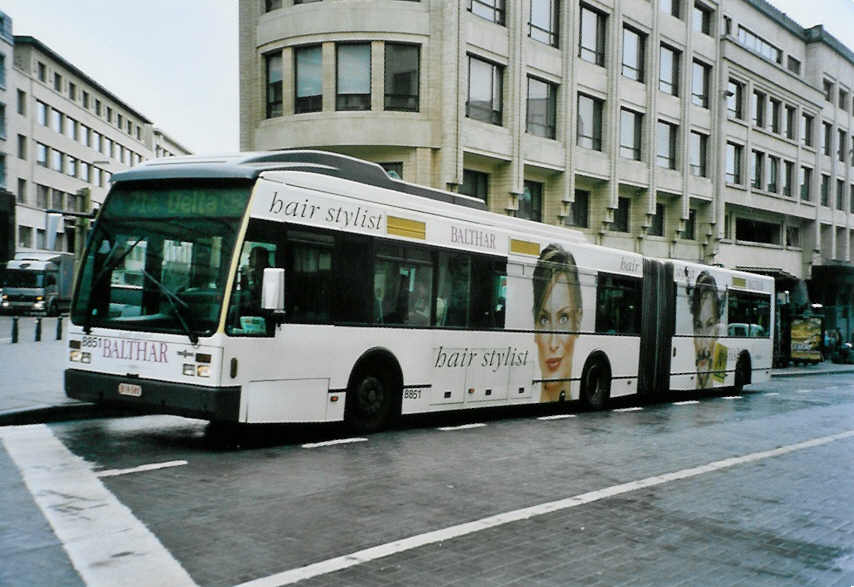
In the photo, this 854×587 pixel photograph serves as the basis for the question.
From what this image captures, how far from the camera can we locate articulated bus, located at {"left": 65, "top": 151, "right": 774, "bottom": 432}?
350 inches

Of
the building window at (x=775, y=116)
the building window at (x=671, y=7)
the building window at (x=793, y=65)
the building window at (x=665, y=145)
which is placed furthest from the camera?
the building window at (x=793, y=65)

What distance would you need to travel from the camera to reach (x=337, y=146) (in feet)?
83.8

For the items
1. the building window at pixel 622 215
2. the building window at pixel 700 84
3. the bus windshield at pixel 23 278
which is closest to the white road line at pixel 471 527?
the building window at pixel 622 215

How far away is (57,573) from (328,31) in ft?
73.8

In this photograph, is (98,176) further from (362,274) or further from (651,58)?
(362,274)

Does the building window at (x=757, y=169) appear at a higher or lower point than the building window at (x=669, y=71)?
lower

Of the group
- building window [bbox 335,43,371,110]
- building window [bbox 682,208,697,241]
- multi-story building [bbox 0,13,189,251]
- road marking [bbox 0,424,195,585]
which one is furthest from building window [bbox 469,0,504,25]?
multi-story building [bbox 0,13,189,251]

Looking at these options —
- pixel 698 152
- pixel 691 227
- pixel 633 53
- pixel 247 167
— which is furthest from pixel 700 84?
pixel 247 167

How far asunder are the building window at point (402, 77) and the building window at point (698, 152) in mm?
16613

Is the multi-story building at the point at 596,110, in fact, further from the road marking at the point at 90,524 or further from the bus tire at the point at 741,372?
the road marking at the point at 90,524

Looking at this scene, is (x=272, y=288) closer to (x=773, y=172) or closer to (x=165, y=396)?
(x=165, y=396)

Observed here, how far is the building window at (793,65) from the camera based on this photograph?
4731cm

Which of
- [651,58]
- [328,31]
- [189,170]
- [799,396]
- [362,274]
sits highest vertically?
[651,58]

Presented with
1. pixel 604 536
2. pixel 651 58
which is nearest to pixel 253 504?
pixel 604 536
